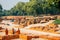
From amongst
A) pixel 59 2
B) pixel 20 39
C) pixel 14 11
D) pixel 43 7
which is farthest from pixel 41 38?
pixel 14 11

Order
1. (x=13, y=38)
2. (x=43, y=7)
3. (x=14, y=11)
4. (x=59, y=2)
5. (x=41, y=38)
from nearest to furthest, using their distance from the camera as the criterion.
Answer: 1. (x=41, y=38)
2. (x=13, y=38)
3. (x=59, y=2)
4. (x=43, y=7)
5. (x=14, y=11)

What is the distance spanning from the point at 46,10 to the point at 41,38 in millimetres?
63286

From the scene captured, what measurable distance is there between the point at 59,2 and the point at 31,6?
47.7 meters

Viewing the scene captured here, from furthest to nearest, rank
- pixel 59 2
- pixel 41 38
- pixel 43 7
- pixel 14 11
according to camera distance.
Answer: pixel 14 11
pixel 43 7
pixel 59 2
pixel 41 38

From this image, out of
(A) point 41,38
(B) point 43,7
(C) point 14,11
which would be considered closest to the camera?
(A) point 41,38

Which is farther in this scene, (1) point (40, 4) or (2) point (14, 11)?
(2) point (14, 11)

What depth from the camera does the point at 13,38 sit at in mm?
21500

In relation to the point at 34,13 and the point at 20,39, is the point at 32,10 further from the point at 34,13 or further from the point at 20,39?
the point at 20,39

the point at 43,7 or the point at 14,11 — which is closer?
the point at 43,7

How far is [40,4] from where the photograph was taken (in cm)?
8588

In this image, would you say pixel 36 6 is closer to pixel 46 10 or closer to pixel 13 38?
pixel 46 10

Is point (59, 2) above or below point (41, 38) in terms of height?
above

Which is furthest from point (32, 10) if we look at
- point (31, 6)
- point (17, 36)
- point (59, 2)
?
point (17, 36)

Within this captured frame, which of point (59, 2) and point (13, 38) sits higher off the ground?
point (59, 2)
